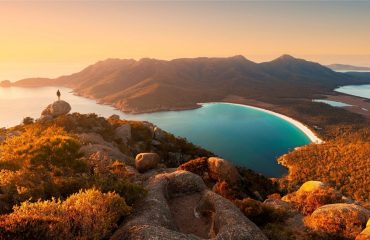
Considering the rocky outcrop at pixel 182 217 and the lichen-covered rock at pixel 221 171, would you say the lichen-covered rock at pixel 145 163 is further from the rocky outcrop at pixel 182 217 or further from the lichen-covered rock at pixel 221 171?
the rocky outcrop at pixel 182 217

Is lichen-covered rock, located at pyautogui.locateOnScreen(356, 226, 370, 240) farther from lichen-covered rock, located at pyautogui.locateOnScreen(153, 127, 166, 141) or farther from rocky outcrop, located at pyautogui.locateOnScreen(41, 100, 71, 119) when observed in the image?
rocky outcrop, located at pyautogui.locateOnScreen(41, 100, 71, 119)

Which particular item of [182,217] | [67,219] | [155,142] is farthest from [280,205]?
[155,142]

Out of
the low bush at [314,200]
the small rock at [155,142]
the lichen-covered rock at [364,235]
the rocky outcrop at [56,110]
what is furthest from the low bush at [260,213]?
the rocky outcrop at [56,110]

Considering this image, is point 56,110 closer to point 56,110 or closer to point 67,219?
point 56,110

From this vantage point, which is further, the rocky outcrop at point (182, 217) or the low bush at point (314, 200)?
the low bush at point (314, 200)

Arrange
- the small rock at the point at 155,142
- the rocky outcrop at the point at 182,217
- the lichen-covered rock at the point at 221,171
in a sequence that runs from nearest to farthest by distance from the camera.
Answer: the rocky outcrop at the point at 182,217 < the lichen-covered rock at the point at 221,171 < the small rock at the point at 155,142
